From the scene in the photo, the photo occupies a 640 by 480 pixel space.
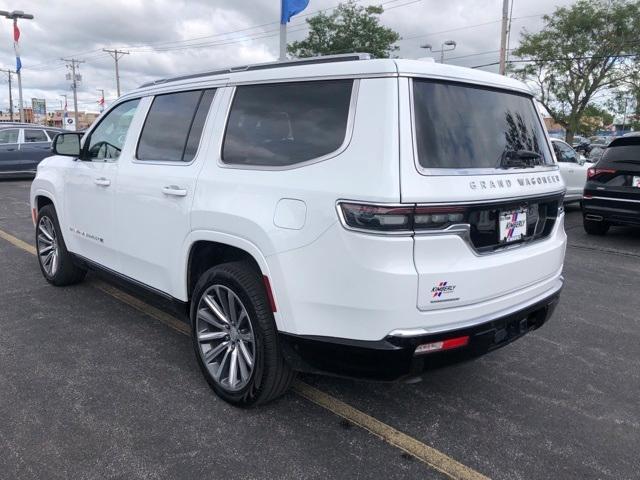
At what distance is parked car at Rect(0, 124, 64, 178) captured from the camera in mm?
15453

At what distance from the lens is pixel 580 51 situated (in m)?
25.4

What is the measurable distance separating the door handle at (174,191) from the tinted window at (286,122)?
364 mm

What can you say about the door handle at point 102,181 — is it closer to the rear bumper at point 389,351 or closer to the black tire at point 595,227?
the rear bumper at point 389,351

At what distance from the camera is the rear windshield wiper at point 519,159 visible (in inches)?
110

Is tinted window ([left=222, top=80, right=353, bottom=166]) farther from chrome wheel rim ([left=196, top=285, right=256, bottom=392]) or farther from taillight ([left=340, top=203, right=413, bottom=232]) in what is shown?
chrome wheel rim ([left=196, top=285, right=256, bottom=392])

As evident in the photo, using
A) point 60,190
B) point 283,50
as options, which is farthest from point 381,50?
point 60,190

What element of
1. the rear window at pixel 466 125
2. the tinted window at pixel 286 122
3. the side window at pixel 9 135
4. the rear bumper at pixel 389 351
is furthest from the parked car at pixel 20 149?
the rear window at pixel 466 125

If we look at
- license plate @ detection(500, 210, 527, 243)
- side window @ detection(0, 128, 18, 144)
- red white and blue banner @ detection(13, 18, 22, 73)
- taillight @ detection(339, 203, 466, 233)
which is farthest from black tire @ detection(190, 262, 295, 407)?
A: red white and blue banner @ detection(13, 18, 22, 73)

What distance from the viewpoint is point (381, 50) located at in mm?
27375

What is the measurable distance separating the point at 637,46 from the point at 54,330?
2824 cm

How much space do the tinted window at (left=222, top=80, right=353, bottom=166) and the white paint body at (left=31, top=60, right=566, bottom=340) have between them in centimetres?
7

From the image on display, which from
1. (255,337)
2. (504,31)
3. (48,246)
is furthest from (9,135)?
(504,31)

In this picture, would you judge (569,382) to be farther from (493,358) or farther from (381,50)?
(381,50)

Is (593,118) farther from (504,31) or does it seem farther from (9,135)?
(9,135)
